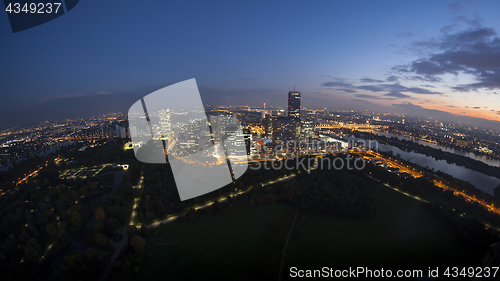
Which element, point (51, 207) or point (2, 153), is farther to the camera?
point (2, 153)

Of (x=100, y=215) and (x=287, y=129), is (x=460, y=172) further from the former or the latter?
(x=100, y=215)

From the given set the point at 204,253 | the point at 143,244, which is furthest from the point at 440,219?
the point at 143,244

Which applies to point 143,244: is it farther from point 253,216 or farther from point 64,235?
point 253,216

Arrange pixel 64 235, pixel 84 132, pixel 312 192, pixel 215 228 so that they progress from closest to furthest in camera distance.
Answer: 1. pixel 64 235
2. pixel 215 228
3. pixel 312 192
4. pixel 84 132

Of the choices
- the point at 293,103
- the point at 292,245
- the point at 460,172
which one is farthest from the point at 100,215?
the point at 293,103

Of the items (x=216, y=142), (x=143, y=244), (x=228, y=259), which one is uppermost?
(x=216, y=142)

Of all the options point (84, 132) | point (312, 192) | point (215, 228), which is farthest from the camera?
point (84, 132)

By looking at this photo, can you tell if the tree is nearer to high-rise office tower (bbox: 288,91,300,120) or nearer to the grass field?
the grass field

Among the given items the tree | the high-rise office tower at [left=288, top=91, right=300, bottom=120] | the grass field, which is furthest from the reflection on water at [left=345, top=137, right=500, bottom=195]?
the tree

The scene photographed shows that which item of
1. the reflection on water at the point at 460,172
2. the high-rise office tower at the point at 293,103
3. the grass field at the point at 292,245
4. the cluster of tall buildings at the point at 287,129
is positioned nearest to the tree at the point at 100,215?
the grass field at the point at 292,245
